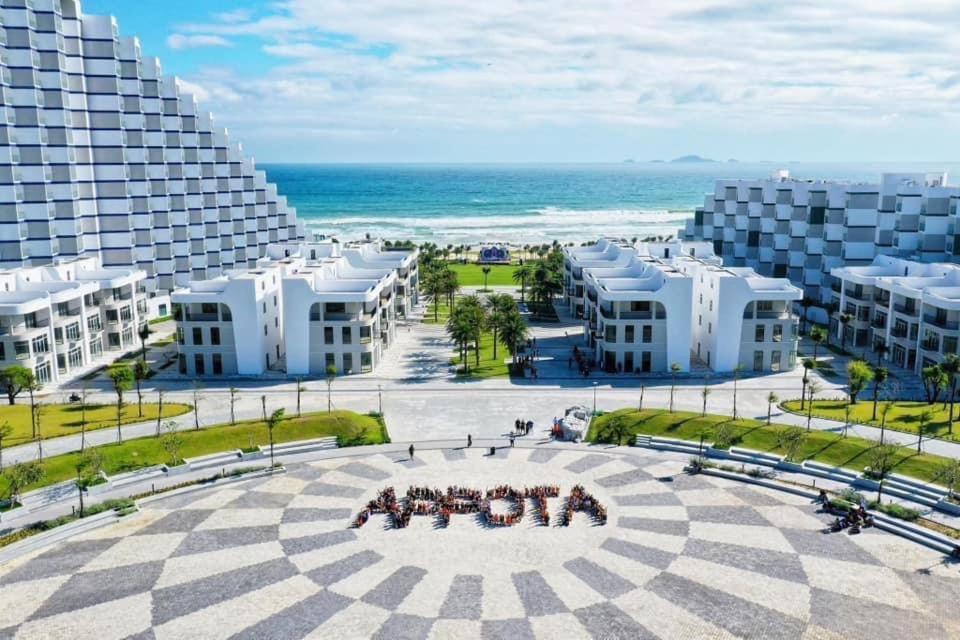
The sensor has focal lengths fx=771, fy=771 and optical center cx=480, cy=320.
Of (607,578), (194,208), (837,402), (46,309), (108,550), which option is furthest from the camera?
(194,208)

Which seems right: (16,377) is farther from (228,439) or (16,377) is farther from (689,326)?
(689,326)

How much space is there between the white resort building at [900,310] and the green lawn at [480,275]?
187ft

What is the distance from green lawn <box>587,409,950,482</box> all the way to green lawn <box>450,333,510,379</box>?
15.8 m

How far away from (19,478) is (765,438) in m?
48.6

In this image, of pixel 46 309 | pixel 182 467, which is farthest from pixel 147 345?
pixel 182 467

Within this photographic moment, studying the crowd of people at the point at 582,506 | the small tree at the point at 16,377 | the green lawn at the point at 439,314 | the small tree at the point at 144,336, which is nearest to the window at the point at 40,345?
the small tree at the point at 16,377

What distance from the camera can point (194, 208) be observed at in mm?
113875

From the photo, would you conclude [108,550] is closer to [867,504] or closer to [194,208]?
[867,504]

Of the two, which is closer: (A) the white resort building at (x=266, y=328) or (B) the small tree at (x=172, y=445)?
(B) the small tree at (x=172, y=445)

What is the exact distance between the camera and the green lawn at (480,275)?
131 metres

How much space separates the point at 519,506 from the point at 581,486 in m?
4.93

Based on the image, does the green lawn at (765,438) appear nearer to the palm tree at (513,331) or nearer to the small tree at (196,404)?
the palm tree at (513,331)

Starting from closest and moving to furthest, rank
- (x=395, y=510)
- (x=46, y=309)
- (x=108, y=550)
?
1. (x=108, y=550)
2. (x=395, y=510)
3. (x=46, y=309)

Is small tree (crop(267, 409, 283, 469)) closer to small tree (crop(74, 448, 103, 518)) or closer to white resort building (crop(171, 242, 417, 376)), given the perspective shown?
small tree (crop(74, 448, 103, 518))
